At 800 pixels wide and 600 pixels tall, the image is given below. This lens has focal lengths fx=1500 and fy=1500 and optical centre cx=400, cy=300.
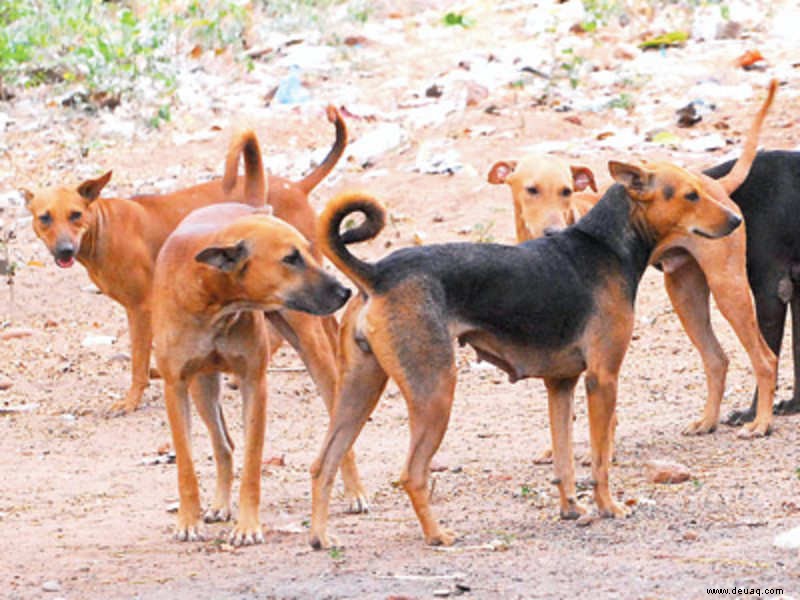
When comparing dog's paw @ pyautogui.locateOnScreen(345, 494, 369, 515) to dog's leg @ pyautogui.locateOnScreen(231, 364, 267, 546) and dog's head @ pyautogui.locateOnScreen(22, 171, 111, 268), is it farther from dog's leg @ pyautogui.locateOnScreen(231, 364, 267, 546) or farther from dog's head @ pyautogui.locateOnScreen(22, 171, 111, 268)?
dog's head @ pyautogui.locateOnScreen(22, 171, 111, 268)

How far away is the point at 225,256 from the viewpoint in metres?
6.06

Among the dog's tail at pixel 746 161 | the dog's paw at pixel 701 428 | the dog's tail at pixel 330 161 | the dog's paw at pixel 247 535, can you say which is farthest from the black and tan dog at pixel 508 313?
the dog's tail at pixel 330 161

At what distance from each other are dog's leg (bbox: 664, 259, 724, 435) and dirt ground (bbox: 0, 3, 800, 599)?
35 cm

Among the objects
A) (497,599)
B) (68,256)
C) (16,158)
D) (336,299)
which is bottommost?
(16,158)

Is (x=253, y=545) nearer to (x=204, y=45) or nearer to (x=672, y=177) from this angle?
(x=672, y=177)

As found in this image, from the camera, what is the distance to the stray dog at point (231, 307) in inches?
240

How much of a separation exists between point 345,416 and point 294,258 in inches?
27.0

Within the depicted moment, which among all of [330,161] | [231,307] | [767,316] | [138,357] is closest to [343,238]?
[231,307]

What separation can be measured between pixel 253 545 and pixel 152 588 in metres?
0.78

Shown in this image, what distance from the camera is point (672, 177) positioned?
6.35 m

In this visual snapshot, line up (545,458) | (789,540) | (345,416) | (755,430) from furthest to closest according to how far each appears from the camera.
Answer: (755,430)
(545,458)
(345,416)
(789,540)

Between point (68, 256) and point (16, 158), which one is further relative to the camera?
point (16, 158)

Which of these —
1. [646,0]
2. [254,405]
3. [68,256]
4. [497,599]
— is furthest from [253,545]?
[646,0]

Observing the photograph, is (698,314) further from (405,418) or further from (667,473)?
(405,418)
